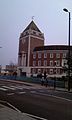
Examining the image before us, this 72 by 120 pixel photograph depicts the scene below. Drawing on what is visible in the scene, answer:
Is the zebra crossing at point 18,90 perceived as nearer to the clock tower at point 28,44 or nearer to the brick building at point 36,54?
the brick building at point 36,54

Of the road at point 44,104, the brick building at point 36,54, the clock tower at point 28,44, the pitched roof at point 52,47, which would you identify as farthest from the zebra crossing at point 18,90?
the clock tower at point 28,44

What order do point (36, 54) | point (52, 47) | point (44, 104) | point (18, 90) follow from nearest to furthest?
point (44, 104), point (18, 90), point (52, 47), point (36, 54)

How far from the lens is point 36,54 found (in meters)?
110

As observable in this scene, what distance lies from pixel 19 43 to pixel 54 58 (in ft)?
65.6

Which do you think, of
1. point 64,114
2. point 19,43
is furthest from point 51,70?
point 64,114

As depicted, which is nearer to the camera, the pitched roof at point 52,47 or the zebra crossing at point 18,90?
the zebra crossing at point 18,90

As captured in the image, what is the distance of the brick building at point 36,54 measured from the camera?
105m

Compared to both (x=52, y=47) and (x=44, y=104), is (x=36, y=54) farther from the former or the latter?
(x=44, y=104)

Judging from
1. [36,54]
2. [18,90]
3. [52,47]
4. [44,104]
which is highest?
[52,47]

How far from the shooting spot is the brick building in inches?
4140

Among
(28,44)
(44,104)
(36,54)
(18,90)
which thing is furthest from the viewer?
(36,54)

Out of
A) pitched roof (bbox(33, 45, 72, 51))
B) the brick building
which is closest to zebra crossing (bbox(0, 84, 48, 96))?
the brick building

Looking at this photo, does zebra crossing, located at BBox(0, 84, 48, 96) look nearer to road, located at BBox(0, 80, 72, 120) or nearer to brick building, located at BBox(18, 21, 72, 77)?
road, located at BBox(0, 80, 72, 120)

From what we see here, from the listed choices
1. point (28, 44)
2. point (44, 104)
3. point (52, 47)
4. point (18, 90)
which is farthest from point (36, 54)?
point (44, 104)
